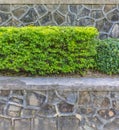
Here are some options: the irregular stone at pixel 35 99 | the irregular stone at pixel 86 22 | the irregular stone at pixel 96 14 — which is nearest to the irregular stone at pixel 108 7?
the irregular stone at pixel 96 14

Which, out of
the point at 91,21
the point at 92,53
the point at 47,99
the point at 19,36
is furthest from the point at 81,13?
the point at 47,99

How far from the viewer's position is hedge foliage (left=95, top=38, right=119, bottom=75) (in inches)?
224

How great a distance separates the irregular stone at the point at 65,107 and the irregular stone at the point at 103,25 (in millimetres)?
2166

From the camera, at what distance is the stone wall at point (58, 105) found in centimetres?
505

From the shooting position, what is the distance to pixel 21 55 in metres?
5.34

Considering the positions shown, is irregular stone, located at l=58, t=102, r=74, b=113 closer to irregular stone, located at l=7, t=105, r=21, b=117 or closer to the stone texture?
irregular stone, located at l=7, t=105, r=21, b=117

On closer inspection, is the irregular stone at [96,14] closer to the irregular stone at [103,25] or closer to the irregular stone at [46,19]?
the irregular stone at [103,25]

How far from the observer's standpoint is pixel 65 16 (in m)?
6.69

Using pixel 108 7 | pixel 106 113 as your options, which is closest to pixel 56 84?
pixel 106 113

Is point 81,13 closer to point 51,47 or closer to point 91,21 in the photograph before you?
point 91,21

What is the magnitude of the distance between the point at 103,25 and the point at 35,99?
7.81 ft

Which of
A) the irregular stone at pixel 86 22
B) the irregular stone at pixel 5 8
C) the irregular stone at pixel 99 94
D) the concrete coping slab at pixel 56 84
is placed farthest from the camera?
the irregular stone at pixel 86 22

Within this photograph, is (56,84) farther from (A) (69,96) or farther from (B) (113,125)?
(B) (113,125)

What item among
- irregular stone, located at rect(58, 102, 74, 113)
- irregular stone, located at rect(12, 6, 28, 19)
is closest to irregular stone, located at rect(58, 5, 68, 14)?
irregular stone, located at rect(12, 6, 28, 19)
